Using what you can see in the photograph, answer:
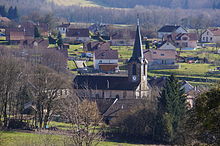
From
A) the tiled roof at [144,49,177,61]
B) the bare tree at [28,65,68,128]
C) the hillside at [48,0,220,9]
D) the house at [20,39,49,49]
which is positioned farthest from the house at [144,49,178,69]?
the hillside at [48,0,220,9]

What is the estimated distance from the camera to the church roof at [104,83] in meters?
39.1

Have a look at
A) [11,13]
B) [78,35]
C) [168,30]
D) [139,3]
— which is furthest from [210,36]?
[139,3]

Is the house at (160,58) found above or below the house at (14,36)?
below

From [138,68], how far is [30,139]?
526 inches

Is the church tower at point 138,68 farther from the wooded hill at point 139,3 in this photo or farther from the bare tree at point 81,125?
the wooded hill at point 139,3

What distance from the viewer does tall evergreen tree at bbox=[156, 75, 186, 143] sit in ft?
99.2

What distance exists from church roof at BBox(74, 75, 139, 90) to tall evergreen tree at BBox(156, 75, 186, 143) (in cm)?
609

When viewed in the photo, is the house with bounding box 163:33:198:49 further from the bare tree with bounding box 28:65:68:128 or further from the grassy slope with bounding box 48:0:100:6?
the grassy slope with bounding box 48:0:100:6

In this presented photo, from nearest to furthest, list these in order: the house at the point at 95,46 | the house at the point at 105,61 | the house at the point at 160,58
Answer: the house at the point at 105,61 → the house at the point at 160,58 → the house at the point at 95,46

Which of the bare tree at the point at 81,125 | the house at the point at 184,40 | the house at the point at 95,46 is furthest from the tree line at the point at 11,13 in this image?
the bare tree at the point at 81,125

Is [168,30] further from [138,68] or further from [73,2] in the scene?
[73,2]

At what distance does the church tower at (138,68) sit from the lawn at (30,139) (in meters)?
10.2

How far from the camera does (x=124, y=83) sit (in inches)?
1545

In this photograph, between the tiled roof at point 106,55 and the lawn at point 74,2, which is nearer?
the tiled roof at point 106,55
